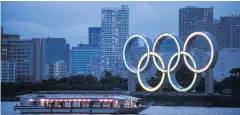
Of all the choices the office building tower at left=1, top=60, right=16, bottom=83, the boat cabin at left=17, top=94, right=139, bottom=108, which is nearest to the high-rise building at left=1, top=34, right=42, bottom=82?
the office building tower at left=1, top=60, right=16, bottom=83

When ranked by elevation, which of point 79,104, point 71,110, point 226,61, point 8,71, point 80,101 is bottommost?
point 71,110

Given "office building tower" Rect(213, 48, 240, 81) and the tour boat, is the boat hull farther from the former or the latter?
"office building tower" Rect(213, 48, 240, 81)

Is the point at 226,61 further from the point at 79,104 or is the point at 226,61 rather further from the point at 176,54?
the point at 79,104

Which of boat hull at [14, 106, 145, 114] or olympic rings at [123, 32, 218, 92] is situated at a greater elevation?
olympic rings at [123, 32, 218, 92]

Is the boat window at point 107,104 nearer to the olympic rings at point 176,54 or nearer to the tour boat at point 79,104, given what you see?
the tour boat at point 79,104

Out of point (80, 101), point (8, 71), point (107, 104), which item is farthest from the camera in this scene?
point (8, 71)

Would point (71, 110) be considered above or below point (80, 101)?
below

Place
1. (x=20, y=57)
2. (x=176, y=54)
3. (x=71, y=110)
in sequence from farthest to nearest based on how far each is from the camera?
(x=20, y=57) → (x=176, y=54) → (x=71, y=110)

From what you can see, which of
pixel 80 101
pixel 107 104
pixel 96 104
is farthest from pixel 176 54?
pixel 80 101

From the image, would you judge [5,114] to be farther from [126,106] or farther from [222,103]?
[222,103]
